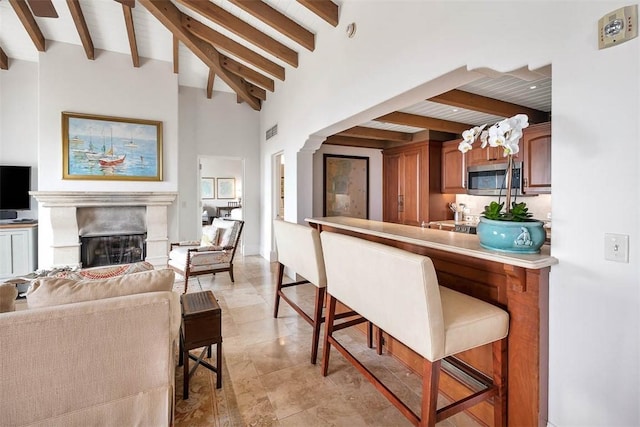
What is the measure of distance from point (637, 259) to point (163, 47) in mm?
5998

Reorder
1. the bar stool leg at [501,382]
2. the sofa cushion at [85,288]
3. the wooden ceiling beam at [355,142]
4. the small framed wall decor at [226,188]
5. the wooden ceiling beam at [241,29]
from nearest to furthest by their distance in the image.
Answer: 1. the sofa cushion at [85,288]
2. the bar stool leg at [501,382]
3. the wooden ceiling beam at [241,29]
4. the wooden ceiling beam at [355,142]
5. the small framed wall decor at [226,188]

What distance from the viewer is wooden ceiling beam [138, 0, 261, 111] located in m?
3.53

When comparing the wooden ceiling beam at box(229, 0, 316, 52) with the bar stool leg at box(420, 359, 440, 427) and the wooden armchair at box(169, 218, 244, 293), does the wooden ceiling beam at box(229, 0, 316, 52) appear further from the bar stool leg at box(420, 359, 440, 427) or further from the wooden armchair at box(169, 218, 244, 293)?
the bar stool leg at box(420, 359, 440, 427)

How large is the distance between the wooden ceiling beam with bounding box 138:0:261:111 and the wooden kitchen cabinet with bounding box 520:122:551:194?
14.3ft

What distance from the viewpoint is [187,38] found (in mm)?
3969

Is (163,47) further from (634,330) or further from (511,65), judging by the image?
(634,330)

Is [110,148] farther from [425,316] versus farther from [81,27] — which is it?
[425,316]

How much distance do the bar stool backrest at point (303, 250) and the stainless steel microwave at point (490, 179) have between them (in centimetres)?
281

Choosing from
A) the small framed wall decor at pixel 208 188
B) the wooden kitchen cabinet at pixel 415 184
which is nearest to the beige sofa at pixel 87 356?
the wooden kitchen cabinet at pixel 415 184

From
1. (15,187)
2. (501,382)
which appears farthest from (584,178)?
(15,187)

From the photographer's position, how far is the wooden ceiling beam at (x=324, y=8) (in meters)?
3.03

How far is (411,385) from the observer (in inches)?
79.2

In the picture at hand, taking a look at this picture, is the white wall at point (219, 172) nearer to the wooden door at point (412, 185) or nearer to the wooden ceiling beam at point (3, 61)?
the wooden ceiling beam at point (3, 61)

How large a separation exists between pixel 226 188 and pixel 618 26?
33.7ft
